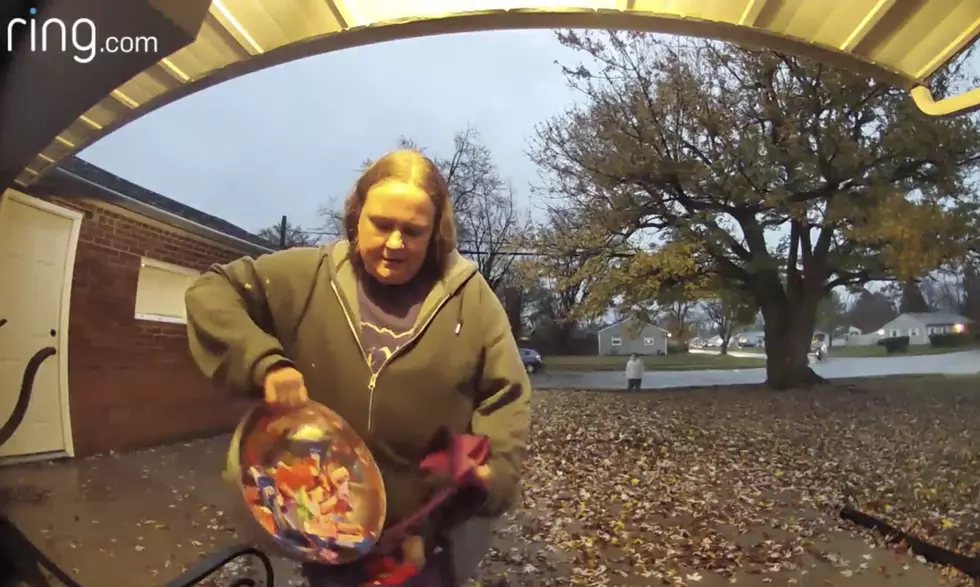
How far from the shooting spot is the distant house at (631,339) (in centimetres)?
101

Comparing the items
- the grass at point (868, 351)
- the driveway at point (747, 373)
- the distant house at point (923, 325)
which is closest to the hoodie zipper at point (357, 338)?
the driveway at point (747, 373)

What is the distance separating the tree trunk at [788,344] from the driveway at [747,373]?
2cm

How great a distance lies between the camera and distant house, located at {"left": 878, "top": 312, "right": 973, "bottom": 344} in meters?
1.09

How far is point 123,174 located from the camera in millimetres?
933

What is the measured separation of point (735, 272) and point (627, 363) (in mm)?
193

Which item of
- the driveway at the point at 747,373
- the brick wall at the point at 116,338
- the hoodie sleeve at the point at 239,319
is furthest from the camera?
the driveway at the point at 747,373

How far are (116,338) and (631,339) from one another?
642 millimetres

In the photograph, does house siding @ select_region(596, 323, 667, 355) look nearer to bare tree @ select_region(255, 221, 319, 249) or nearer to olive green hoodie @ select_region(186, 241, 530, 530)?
olive green hoodie @ select_region(186, 241, 530, 530)

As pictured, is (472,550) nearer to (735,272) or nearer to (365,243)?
(365,243)

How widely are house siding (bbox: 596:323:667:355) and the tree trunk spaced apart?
0.51ft

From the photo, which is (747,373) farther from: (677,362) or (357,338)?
(357,338)

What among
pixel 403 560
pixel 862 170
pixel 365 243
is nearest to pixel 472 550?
pixel 403 560

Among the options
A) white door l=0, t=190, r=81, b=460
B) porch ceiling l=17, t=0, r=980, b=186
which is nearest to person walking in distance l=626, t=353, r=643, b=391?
porch ceiling l=17, t=0, r=980, b=186

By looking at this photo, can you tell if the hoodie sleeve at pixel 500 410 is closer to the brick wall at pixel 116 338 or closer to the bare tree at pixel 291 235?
the bare tree at pixel 291 235
